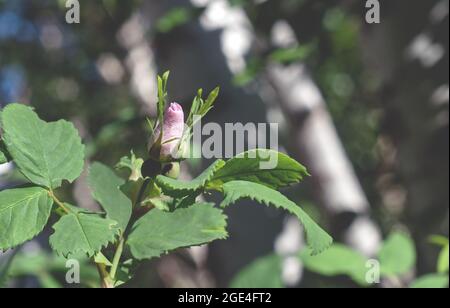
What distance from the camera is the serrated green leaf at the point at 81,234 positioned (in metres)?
0.43

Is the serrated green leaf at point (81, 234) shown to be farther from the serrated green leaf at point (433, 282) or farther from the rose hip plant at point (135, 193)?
the serrated green leaf at point (433, 282)

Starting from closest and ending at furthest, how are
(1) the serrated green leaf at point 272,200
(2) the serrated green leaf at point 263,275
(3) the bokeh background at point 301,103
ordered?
(1) the serrated green leaf at point 272,200 < (2) the serrated green leaf at point 263,275 < (3) the bokeh background at point 301,103

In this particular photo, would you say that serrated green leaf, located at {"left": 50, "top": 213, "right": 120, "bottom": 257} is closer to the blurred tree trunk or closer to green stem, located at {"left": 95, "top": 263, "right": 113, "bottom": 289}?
green stem, located at {"left": 95, "top": 263, "right": 113, "bottom": 289}

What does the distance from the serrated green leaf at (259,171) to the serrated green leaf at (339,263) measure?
0.68m

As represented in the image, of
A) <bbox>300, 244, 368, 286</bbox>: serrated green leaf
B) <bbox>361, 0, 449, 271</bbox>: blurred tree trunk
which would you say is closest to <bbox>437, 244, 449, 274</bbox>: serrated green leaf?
<bbox>300, 244, 368, 286</bbox>: serrated green leaf

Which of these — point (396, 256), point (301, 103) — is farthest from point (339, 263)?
point (301, 103)

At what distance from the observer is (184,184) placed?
0.44 meters

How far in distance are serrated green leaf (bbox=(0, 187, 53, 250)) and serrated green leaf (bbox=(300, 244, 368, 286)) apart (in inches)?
29.1

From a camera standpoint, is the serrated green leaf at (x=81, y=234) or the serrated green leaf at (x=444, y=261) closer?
the serrated green leaf at (x=81, y=234)

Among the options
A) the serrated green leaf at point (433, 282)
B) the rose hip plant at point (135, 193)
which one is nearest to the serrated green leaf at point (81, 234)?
the rose hip plant at point (135, 193)

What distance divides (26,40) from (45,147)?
208 inches

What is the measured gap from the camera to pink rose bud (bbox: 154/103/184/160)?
1.48 ft

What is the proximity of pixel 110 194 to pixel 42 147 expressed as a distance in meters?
0.09
